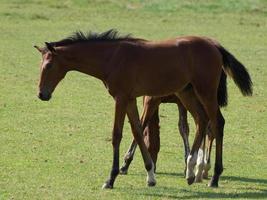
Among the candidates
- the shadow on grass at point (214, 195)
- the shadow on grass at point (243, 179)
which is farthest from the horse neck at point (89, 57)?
the shadow on grass at point (243, 179)

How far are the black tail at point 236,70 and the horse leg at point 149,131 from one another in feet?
4.00

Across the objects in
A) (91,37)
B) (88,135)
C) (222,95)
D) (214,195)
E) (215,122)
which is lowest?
(88,135)

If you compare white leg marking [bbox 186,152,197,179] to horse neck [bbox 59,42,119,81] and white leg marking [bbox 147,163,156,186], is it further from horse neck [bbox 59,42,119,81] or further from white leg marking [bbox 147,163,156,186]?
horse neck [bbox 59,42,119,81]

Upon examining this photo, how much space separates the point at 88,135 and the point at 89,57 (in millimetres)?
4100

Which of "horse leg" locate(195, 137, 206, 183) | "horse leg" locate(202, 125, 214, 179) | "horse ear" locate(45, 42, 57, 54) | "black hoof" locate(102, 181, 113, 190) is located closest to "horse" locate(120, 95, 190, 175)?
"horse leg" locate(202, 125, 214, 179)

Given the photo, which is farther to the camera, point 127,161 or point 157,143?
point 157,143

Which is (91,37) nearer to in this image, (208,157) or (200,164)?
(200,164)

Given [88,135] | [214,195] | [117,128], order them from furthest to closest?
1. [88,135]
2. [117,128]
3. [214,195]

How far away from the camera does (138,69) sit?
36.0 ft

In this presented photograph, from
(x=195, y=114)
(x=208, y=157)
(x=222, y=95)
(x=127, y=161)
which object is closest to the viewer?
(x=222, y=95)

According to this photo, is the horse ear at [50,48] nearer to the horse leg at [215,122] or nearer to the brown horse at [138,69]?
A: the brown horse at [138,69]

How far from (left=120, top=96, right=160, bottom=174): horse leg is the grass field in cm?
21

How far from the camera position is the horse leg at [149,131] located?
12.2 metres

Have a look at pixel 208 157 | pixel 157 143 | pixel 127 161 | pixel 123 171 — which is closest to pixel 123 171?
pixel 123 171
